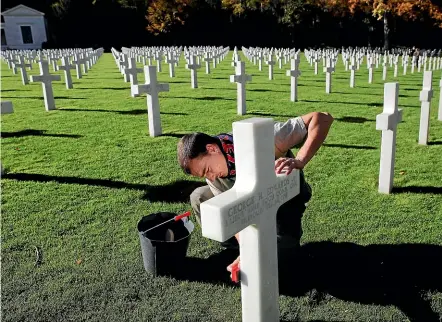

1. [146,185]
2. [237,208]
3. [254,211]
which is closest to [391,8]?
[146,185]

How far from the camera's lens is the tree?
2738 centimetres

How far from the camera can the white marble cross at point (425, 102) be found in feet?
17.8

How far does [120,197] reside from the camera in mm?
4191

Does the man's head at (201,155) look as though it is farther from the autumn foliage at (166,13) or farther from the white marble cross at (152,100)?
the autumn foliage at (166,13)

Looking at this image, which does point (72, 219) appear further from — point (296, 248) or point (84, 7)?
point (84, 7)

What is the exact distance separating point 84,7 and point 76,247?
45.9 m

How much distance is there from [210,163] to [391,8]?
2988cm

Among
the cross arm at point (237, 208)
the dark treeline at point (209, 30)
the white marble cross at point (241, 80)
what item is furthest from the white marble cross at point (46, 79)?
the dark treeline at point (209, 30)

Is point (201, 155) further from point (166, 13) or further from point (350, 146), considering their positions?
point (166, 13)

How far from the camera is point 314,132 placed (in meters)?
2.37

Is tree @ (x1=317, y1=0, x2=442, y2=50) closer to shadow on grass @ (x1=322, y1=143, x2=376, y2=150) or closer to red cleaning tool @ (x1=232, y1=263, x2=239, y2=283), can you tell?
shadow on grass @ (x1=322, y1=143, x2=376, y2=150)

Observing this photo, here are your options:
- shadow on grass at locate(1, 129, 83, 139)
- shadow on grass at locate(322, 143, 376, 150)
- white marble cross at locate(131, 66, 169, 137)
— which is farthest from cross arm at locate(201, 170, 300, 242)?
shadow on grass at locate(1, 129, 83, 139)

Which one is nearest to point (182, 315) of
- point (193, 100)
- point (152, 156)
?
point (152, 156)

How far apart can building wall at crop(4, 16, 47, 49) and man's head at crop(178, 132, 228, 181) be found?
50118mm
